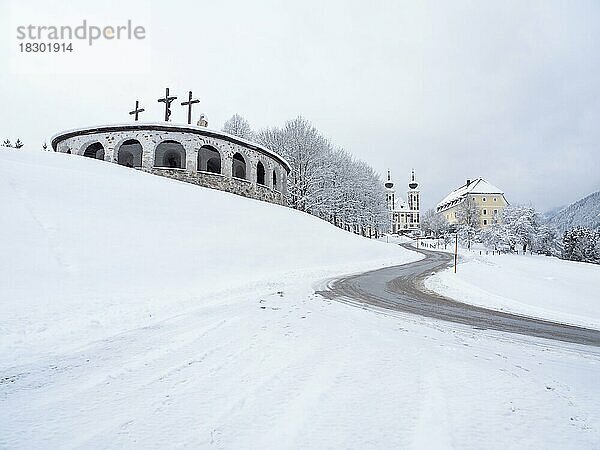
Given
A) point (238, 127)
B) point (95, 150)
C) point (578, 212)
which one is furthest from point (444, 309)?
point (578, 212)

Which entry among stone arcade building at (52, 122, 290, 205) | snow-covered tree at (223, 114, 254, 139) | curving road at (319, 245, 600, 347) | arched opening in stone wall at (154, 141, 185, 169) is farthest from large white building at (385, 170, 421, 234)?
curving road at (319, 245, 600, 347)

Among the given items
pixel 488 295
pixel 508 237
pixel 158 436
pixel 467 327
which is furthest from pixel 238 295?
pixel 508 237

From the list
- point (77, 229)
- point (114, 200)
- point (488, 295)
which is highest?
point (114, 200)

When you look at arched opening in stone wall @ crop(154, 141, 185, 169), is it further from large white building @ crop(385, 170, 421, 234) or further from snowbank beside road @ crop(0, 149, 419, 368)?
large white building @ crop(385, 170, 421, 234)

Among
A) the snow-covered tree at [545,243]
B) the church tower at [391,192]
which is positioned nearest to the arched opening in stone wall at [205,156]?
the snow-covered tree at [545,243]

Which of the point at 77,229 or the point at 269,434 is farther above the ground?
the point at 77,229

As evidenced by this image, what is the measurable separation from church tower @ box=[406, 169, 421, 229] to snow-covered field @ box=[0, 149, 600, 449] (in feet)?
352

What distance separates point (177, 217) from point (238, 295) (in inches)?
242

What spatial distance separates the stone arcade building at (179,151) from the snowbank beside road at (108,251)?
6.07 m

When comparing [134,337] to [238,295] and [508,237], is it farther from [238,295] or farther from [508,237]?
[508,237]

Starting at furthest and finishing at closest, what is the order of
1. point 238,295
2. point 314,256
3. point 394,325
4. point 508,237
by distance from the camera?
point 508,237 → point 314,256 → point 238,295 → point 394,325

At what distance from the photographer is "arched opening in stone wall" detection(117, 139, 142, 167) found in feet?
84.7

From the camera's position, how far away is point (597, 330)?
21.5 ft

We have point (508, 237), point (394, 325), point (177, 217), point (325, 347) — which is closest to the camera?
point (325, 347)
